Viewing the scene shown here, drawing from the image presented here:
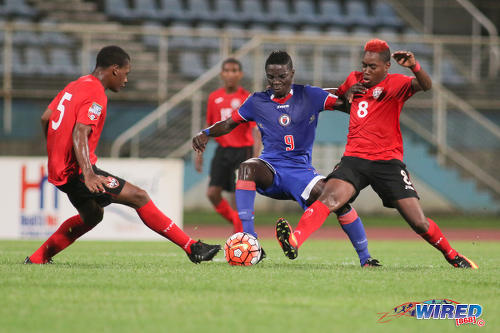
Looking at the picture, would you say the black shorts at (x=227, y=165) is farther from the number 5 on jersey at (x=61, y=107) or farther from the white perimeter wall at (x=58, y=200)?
the number 5 on jersey at (x=61, y=107)

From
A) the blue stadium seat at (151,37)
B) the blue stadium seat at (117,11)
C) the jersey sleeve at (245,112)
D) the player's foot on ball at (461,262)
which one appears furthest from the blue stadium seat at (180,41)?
the player's foot on ball at (461,262)

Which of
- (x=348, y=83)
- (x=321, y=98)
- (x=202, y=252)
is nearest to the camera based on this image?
(x=202, y=252)

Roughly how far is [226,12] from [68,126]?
15848 millimetres

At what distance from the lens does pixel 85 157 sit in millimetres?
5957

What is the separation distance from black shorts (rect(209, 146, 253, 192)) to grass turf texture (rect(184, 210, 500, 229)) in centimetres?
457

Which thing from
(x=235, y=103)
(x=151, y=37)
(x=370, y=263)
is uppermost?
(x=151, y=37)

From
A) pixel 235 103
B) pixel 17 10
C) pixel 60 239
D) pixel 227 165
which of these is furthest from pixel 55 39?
pixel 60 239

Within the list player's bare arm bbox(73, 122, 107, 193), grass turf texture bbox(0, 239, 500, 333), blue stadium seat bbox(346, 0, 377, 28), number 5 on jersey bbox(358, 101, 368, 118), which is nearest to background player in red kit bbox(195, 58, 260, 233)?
grass turf texture bbox(0, 239, 500, 333)

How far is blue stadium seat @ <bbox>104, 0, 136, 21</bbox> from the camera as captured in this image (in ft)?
67.1

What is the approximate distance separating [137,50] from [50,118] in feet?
42.2

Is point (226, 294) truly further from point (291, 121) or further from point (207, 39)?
point (207, 39)

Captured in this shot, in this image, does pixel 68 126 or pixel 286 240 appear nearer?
pixel 286 240

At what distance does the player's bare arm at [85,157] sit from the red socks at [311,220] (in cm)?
157

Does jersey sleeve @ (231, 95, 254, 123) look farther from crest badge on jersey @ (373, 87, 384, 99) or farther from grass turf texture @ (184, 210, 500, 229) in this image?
grass turf texture @ (184, 210, 500, 229)
